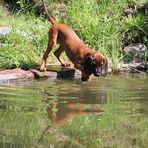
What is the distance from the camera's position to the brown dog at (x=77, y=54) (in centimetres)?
770

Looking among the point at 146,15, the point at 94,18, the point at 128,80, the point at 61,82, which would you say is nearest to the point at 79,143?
the point at 61,82

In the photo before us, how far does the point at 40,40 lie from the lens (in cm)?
960

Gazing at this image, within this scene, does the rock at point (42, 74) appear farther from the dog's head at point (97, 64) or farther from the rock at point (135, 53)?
the rock at point (135, 53)

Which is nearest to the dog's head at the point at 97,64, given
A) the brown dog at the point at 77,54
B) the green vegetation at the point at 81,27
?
the brown dog at the point at 77,54

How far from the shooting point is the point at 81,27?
10.1 m

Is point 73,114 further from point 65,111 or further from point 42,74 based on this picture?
point 42,74

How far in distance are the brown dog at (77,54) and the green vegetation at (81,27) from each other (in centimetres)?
60

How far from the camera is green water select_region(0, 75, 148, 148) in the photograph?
448 cm

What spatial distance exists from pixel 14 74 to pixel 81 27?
2.69 meters

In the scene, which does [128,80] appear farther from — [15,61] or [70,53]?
[15,61]

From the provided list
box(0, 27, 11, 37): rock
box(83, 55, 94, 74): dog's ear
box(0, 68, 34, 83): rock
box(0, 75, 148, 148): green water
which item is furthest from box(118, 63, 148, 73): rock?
box(0, 27, 11, 37): rock

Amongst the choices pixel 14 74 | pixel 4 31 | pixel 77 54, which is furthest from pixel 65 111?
pixel 4 31

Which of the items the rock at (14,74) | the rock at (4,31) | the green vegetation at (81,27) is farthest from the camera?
the rock at (4,31)

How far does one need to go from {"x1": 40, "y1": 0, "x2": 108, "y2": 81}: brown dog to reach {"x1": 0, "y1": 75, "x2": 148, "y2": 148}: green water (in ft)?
0.81
